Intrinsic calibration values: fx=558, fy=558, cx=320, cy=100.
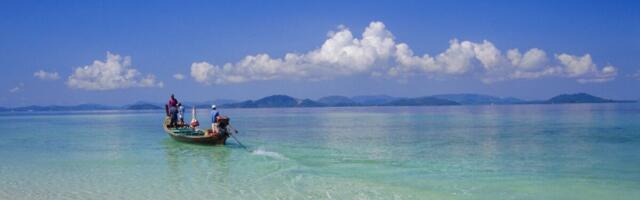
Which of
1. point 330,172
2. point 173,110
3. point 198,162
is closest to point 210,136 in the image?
point 198,162

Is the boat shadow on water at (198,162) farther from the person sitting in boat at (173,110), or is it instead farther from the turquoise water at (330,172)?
the person sitting in boat at (173,110)

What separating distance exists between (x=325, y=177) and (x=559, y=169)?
6.95m

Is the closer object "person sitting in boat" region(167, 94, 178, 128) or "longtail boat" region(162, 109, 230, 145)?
"longtail boat" region(162, 109, 230, 145)

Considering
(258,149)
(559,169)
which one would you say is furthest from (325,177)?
(258,149)

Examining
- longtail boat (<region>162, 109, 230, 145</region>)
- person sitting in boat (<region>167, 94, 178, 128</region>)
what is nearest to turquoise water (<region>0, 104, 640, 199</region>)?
longtail boat (<region>162, 109, 230, 145</region>)

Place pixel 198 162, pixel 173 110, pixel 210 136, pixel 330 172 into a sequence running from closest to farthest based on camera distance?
pixel 330 172 → pixel 198 162 → pixel 210 136 → pixel 173 110

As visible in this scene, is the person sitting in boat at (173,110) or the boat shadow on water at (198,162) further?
the person sitting in boat at (173,110)

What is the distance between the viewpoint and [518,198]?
38.4 feet

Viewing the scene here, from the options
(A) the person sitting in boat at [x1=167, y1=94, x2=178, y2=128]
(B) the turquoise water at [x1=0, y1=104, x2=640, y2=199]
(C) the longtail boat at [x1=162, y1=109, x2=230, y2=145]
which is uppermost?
(A) the person sitting in boat at [x1=167, y1=94, x2=178, y2=128]

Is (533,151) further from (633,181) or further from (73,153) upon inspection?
(73,153)

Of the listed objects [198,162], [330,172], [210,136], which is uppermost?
[210,136]

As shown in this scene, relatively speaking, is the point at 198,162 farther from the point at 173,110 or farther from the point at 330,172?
the point at 173,110

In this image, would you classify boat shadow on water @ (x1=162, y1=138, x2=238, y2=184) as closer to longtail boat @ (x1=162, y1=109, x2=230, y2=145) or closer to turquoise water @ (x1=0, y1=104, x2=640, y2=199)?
turquoise water @ (x1=0, y1=104, x2=640, y2=199)

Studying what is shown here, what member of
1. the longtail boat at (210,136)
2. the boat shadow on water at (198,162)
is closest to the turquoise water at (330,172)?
the boat shadow on water at (198,162)
